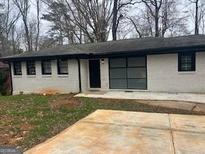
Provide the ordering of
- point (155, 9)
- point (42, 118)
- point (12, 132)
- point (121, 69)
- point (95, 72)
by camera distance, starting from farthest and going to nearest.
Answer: point (155, 9)
point (95, 72)
point (121, 69)
point (42, 118)
point (12, 132)

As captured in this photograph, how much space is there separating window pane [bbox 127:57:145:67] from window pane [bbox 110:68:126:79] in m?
0.57

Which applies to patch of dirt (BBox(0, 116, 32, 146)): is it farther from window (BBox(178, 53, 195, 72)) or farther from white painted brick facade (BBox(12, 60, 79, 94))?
window (BBox(178, 53, 195, 72))

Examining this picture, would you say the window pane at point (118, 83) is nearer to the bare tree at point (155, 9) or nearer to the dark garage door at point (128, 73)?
the dark garage door at point (128, 73)

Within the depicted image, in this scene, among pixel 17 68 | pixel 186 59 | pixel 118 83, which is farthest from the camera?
pixel 17 68

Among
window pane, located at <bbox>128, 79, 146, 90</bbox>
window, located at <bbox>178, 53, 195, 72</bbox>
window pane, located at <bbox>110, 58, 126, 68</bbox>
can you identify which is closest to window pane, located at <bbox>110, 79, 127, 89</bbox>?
window pane, located at <bbox>128, 79, 146, 90</bbox>

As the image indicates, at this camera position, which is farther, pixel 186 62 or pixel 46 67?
pixel 46 67

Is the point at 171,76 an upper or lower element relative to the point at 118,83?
upper

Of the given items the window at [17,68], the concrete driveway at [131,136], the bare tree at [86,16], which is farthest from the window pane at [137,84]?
the bare tree at [86,16]

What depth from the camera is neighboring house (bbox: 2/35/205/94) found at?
1248 centimetres

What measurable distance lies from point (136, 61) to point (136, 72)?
647 mm

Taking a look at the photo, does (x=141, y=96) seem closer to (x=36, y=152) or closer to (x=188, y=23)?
(x=36, y=152)

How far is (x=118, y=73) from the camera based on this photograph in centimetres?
1439

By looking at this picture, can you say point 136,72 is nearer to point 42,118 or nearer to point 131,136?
point 42,118

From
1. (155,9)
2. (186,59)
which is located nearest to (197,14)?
(155,9)
